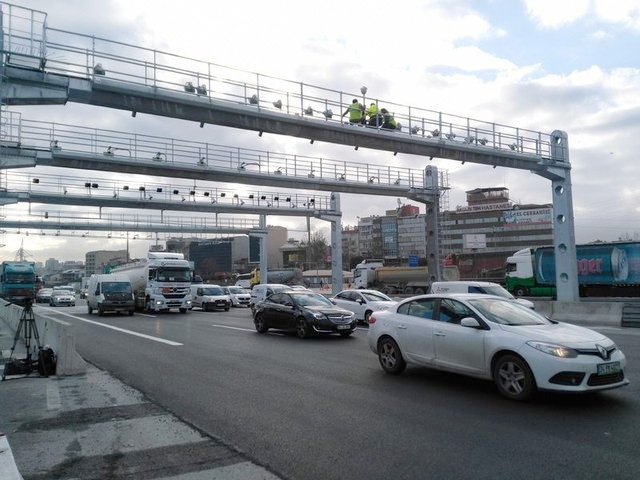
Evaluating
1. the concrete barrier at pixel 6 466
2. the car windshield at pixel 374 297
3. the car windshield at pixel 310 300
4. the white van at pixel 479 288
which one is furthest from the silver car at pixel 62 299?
the concrete barrier at pixel 6 466

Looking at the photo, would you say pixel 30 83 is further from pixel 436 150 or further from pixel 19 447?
pixel 436 150

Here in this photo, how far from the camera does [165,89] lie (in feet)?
52.6

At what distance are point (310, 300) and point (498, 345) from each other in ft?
32.9

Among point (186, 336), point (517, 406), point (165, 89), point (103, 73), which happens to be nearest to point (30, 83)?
point (103, 73)

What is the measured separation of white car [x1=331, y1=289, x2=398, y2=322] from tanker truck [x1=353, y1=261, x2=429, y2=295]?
107 ft

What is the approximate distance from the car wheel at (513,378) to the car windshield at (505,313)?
65 cm

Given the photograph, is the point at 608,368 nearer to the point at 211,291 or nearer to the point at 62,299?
the point at 211,291

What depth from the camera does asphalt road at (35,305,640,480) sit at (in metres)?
5.07

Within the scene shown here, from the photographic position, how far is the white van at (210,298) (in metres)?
34.5

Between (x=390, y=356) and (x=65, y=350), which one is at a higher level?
(x=65, y=350)

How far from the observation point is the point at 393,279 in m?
Answer: 57.2

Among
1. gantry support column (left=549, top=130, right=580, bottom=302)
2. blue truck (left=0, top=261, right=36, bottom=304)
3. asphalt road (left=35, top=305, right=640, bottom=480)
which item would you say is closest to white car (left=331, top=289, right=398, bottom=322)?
gantry support column (left=549, top=130, right=580, bottom=302)

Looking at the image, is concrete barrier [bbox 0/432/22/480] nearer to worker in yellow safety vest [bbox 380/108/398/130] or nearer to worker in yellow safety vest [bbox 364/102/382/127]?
worker in yellow safety vest [bbox 364/102/382/127]

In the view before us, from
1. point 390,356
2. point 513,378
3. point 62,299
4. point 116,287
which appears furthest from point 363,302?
point 62,299
